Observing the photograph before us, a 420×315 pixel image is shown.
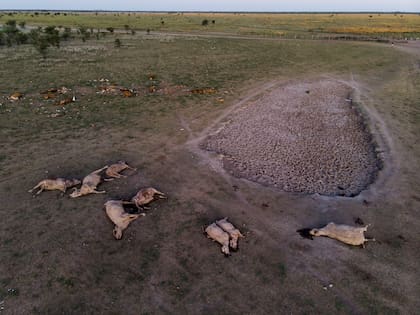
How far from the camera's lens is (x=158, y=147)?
15641 mm

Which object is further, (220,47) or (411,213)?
(220,47)

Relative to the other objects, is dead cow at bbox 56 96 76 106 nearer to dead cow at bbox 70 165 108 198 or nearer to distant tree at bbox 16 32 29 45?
dead cow at bbox 70 165 108 198

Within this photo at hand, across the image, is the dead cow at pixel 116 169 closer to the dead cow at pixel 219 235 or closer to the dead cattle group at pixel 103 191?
the dead cattle group at pixel 103 191

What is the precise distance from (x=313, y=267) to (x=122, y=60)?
106ft

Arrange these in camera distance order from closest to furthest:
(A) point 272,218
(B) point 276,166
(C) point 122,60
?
1. (A) point 272,218
2. (B) point 276,166
3. (C) point 122,60

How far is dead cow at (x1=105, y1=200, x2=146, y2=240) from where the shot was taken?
33.0 ft

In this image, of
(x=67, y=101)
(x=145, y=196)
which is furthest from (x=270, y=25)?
(x=145, y=196)

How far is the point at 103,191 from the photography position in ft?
39.4

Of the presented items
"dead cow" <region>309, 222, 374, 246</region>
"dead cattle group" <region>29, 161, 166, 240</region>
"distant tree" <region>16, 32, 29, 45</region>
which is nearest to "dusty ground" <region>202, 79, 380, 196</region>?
"dead cow" <region>309, 222, 374, 246</region>

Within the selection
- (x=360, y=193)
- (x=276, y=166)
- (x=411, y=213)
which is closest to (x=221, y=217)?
(x=276, y=166)

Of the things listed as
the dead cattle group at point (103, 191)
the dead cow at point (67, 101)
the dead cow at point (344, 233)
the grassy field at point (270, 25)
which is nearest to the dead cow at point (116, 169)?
the dead cattle group at point (103, 191)

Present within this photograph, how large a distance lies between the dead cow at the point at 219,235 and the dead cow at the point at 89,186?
4.29 metres

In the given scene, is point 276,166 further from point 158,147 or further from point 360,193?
point 158,147

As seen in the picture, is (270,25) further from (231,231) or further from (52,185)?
(231,231)
